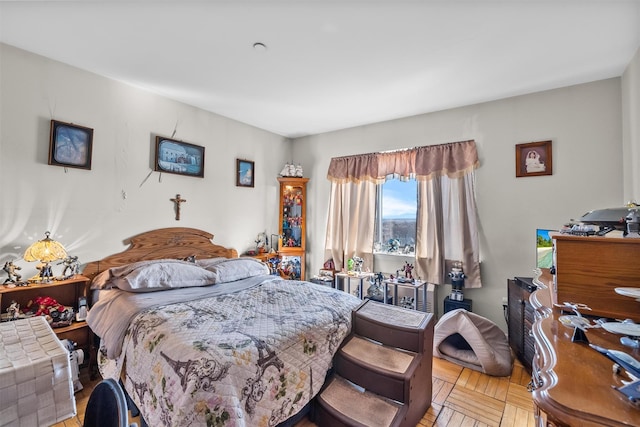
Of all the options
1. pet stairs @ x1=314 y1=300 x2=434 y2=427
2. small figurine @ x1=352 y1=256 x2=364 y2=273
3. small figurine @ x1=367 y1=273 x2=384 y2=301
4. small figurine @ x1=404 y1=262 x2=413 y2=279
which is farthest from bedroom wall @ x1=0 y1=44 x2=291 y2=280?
pet stairs @ x1=314 y1=300 x2=434 y2=427

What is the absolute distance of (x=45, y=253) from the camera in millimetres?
2184

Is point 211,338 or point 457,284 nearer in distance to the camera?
point 211,338

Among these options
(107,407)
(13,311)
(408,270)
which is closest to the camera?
(107,407)

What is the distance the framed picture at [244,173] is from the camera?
12.9 feet

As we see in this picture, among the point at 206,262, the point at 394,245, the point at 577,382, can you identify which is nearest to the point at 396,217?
the point at 394,245

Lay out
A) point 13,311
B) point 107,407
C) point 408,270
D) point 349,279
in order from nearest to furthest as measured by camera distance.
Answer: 1. point 107,407
2. point 13,311
3. point 408,270
4. point 349,279

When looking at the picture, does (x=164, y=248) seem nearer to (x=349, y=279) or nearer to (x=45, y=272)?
(x=45, y=272)

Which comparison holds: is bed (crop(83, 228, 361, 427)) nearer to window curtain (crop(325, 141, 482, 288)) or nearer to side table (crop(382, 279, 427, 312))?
side table (crop(382, 279, 427, 312))

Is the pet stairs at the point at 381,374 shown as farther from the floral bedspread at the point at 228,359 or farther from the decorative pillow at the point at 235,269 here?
the decorative pillow at the point at 235,269

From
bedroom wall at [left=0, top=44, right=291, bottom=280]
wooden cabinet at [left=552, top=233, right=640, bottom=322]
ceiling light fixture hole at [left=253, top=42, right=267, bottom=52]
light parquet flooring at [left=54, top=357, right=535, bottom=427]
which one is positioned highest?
ceiling light fixture hole at [left=253, top=42, right=267, bottom=52]

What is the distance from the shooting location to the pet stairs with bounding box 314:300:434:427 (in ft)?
5.48

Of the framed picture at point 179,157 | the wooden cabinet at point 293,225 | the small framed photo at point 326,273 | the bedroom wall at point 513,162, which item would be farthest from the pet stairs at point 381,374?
the framed picture at point 179,157

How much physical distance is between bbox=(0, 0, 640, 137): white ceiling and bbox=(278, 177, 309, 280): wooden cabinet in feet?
5.43

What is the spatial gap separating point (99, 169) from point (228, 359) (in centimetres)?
243
